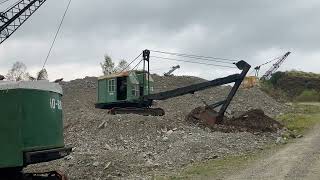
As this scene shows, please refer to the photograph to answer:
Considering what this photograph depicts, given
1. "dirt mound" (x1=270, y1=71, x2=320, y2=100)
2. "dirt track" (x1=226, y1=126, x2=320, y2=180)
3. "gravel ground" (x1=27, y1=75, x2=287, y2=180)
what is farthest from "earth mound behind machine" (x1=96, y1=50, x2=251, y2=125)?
"dirt mound" (x1=270, y1=71, x2=320, y2=100)

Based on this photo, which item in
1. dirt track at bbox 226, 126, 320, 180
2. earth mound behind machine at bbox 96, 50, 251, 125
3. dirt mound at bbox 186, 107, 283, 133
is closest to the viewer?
dirt track at bbox 226, 126, 320, 180

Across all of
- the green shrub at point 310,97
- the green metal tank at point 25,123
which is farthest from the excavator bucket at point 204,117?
the green shrub at point 310,97

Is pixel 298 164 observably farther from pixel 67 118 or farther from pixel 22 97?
pixel 67 118

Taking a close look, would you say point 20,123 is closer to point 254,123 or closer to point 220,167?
point 220,167

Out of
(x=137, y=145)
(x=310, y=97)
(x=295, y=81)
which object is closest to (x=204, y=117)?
(x=137, y=145)

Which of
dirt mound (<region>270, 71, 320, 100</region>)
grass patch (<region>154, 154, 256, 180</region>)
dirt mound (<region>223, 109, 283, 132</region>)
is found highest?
dirt mound (<region>270, 71, 320, 100</region>)

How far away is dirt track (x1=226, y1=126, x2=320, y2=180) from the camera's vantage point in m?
13.8

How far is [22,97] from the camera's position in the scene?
8.88 metres

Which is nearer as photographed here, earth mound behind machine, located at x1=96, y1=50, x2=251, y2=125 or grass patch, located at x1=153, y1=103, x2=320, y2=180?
grass patch, located at x1=153, y1=103, x2=320, y2=180

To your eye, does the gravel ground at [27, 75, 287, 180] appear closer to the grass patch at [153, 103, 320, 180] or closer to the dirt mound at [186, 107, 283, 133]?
the grass patch at [153, 103, 320, 180]

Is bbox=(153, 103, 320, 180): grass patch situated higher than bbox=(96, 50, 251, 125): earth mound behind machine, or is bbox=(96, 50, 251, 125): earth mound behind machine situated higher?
bbox=(96, 50, 251, 125): earth mound behind machine

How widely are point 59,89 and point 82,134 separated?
11192 millimetres

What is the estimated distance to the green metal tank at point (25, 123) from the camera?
28.8 feet

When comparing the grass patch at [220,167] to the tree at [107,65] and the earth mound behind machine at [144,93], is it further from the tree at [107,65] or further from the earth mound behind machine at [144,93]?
the tree at [107,65]
